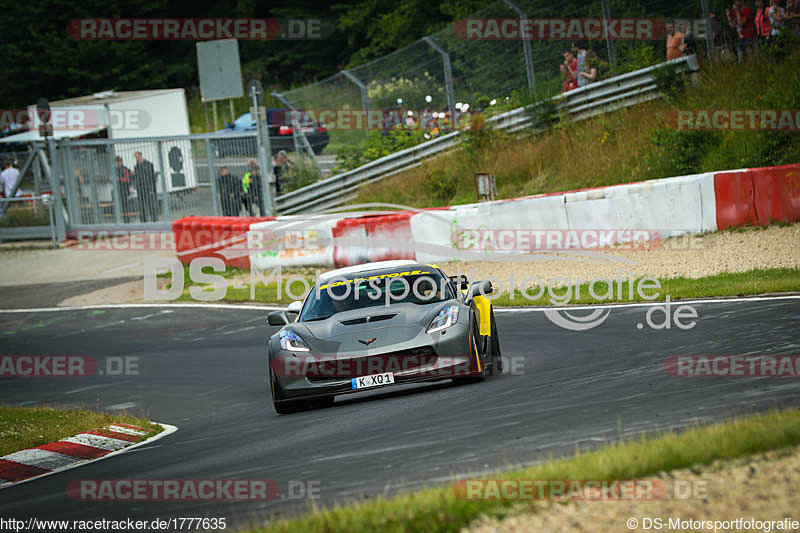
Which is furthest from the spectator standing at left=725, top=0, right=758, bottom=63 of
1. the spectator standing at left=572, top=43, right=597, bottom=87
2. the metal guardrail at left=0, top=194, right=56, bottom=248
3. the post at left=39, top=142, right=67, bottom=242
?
the metal guardrail at left=0, top=194, right=56, bottom=248

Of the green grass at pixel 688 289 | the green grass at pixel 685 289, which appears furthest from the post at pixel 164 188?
the green grass at pixel 688 289

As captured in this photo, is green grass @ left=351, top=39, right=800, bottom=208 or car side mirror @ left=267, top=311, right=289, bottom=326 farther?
green grass @ left=351, top=39, right=800, bottom=208

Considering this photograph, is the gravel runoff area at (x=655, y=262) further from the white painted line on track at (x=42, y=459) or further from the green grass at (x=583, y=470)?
the green grass at (x=583, y=470)

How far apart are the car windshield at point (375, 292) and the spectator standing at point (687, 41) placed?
1418 cm

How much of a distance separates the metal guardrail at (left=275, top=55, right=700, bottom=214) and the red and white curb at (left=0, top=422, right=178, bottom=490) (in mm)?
16365

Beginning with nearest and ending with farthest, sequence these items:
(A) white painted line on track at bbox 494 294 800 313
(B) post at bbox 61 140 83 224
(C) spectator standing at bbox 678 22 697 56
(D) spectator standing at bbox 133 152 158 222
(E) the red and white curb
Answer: (E) the red and white curb < (A) white painted line on track at bbox 494 294 800 313 < (C) spectator standing at bbox 678 22 697 56 < (D) spectator standing at bbox 133 152 158 222 < (B) post at bbox 61 140 83 224

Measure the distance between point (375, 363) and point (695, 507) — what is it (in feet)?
16.1

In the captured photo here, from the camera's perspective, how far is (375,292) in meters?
10.4

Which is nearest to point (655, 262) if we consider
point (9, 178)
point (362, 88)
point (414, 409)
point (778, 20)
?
point (778, 20)

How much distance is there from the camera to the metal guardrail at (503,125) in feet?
76.0

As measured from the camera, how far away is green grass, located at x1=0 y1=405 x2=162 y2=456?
9469 mm

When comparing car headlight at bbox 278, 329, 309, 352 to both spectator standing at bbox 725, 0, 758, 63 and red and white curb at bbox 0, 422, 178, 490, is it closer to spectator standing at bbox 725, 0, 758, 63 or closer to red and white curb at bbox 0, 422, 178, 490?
red and white curb at bbox 0, 422, 178, 490

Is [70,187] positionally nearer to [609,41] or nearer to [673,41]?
[609,41]

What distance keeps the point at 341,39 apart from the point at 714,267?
42499 millimetres
